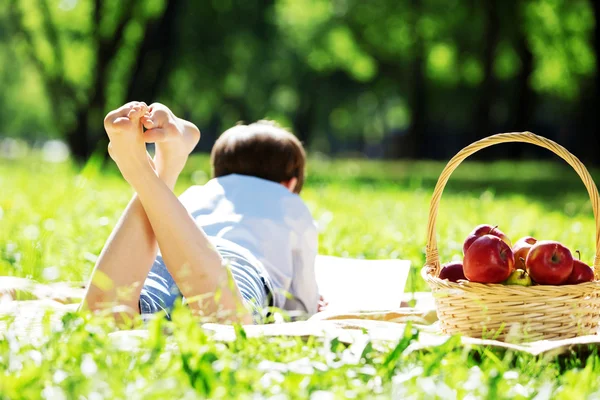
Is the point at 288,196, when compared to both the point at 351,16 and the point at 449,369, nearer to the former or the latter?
the point at 449,369

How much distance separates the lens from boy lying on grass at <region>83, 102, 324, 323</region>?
2.72 meters

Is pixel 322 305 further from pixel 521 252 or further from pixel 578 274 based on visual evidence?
pixel 578 274

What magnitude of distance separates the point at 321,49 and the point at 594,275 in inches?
939

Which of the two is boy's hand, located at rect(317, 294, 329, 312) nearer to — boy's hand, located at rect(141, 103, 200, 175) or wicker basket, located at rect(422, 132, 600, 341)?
wicker basket, located at rect(422, 132, 600, 341)

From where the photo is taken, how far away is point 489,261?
2.66 metres

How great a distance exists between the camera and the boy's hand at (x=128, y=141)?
274 cm

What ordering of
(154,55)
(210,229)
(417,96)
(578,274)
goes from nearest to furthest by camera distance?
(578,274) < (210,229) < (154,55) < (417,96)

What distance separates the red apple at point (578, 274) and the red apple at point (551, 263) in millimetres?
37

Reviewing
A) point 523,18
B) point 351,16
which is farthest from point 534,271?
point 351,16

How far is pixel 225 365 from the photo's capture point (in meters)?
1.96

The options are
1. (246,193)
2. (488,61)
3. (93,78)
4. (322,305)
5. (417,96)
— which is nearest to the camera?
(246,193)

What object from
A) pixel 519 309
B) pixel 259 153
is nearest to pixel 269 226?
pixel 259 153

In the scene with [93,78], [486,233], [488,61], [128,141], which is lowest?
[486,233]

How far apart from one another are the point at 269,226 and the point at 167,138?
735 mm
